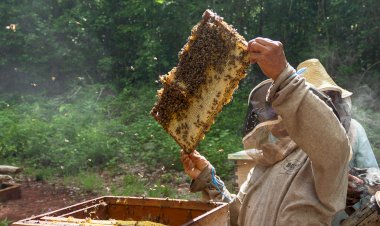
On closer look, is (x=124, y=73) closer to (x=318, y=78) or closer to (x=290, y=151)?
(x=318, y=78)

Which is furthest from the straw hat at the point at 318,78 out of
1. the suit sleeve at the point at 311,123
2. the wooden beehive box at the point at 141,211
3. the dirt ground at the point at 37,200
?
the dirt ground at the point at 37,200

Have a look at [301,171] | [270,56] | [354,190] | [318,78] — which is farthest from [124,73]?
[270,56]

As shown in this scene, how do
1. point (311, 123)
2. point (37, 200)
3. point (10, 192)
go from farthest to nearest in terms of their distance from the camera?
point (37, 200) < point (10, 192) < point (311, 123)

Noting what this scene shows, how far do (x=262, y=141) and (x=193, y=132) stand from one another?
0.40 meters

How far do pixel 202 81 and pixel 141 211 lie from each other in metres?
0.68

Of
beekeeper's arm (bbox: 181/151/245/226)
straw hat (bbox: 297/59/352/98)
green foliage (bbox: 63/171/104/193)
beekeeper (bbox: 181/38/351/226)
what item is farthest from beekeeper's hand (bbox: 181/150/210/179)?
green foliage (bbox: 63/171/104/193)

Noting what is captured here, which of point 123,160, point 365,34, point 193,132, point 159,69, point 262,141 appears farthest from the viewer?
point 159,69

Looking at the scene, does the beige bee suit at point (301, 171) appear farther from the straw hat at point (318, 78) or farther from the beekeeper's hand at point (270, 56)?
the straw hat at point (318, 78)

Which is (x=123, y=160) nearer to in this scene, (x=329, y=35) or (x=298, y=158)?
(x=329, y=35)

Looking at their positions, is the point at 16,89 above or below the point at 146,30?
below

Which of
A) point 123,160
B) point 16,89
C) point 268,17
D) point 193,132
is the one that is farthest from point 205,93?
point 16,89

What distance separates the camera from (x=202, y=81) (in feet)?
7.13

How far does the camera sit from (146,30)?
44.0 ft

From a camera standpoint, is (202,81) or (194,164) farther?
(194,164)
